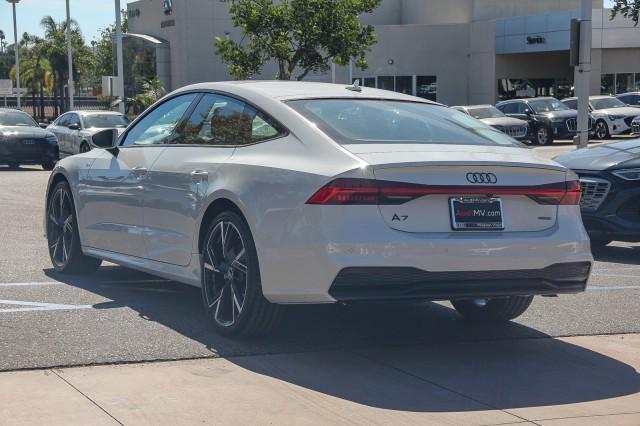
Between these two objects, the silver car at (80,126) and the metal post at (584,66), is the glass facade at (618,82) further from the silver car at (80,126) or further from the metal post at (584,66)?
the metal post at (584,66)

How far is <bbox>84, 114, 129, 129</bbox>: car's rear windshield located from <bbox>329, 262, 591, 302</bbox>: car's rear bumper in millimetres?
22683

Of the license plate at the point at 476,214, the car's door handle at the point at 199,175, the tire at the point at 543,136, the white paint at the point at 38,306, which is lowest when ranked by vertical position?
the tire at the point at 543,136

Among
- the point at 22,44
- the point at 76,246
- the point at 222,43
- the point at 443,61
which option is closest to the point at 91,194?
the point at 76,246

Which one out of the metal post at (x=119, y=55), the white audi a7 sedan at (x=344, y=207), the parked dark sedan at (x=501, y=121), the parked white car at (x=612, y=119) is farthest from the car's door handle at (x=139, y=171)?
the parked white car at (x=612, y=119)

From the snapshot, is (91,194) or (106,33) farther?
(106,33)

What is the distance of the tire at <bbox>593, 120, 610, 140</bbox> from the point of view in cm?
3672

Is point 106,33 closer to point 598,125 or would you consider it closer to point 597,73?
point 597,73

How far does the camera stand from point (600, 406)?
5441mm

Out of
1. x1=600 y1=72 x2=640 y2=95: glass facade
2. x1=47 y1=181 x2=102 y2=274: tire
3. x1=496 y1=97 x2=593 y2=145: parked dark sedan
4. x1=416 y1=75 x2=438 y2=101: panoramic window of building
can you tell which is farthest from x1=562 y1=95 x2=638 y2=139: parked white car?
x1=47 y1=181 x2=102 y2=274: tire

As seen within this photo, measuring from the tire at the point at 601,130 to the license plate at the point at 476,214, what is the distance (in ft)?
105

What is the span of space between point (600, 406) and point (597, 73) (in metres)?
47.2

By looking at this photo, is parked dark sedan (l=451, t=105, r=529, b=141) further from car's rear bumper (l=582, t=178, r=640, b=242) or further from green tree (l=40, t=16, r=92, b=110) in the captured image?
green tree (l=40, t=16, r=92, b=110)

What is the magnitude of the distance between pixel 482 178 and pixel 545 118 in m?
30.7

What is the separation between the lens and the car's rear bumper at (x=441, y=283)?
5.77 metres
